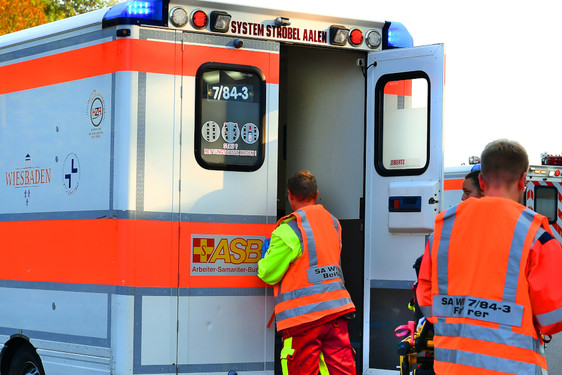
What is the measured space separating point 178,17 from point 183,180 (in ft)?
3.56

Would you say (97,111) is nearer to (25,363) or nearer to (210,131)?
(210,131)

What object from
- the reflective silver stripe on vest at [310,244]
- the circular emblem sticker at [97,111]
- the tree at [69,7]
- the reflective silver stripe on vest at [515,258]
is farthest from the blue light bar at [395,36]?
the tree at [69,7]

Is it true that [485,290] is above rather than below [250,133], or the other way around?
below

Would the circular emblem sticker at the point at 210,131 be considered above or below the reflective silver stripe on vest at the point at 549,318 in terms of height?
above

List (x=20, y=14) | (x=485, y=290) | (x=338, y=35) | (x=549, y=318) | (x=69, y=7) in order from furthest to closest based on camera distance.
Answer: (x=69, y=7) < (x=20, y=14) < (x=338, y=35) < (x=485, y=290) < (x=549, y=318)

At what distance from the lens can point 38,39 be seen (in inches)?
247

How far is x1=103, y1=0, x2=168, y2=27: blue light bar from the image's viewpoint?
18.4 ft

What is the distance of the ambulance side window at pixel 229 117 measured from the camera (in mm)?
5770

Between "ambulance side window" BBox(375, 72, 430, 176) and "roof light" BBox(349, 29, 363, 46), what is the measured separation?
1.07ft

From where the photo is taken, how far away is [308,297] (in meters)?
5.62

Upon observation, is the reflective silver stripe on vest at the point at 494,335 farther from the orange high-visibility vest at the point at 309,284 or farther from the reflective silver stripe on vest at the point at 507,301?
the orange high-visibility vest at the point at 309,284

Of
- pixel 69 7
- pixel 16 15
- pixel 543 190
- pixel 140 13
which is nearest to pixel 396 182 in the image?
pixel 140 13

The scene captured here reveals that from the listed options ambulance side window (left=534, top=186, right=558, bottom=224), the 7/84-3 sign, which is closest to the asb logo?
the 7/84-3 sign

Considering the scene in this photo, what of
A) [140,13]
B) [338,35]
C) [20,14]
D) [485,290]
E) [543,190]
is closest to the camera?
[485,290]
